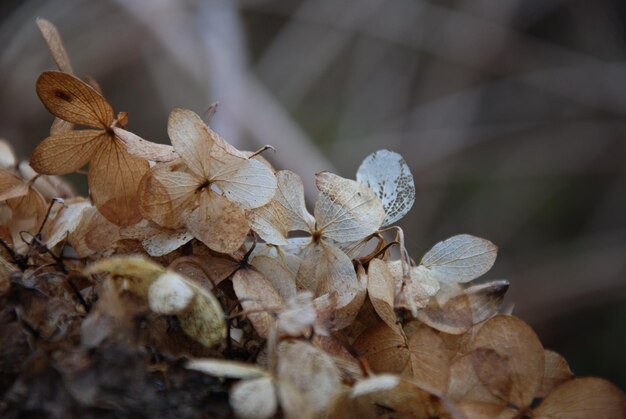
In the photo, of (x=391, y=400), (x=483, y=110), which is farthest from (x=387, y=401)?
(x=483, y=110)

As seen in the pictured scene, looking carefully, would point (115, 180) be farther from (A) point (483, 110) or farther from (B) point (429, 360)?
(A) point (483, 110)

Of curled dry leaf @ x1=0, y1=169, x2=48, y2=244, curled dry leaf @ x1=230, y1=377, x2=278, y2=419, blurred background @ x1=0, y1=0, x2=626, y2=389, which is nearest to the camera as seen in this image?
curled dry leaf @ x1=230, y1=377, x2=278, y2=419

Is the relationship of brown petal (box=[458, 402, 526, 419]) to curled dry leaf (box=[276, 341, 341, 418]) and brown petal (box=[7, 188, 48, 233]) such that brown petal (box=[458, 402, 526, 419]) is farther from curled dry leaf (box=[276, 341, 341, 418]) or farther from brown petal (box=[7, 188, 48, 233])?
brown petal (box=[7, 188, 48, 233])

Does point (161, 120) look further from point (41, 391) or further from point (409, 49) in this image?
point (41, 391)

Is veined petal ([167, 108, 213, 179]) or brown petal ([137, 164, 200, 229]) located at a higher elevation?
veined petal ([167, 108, 213, 179])

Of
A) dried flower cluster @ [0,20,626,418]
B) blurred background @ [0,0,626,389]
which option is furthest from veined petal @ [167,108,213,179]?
blurred background @ [0,0,626,389]

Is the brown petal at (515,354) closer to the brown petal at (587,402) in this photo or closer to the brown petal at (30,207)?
the brown petal at (587,402)

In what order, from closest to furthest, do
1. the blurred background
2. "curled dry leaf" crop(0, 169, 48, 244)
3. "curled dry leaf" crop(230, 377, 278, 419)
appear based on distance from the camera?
1. "curled dry leaf" crop(230, 377, 278, 419)
2. "curled dry leaf" crop(0, 169, 48, 244)
3. the blurred background

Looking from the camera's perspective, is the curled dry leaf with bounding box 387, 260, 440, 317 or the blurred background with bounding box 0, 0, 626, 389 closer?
the curled dry leaf with bounding box 387, 260, 440, 317
